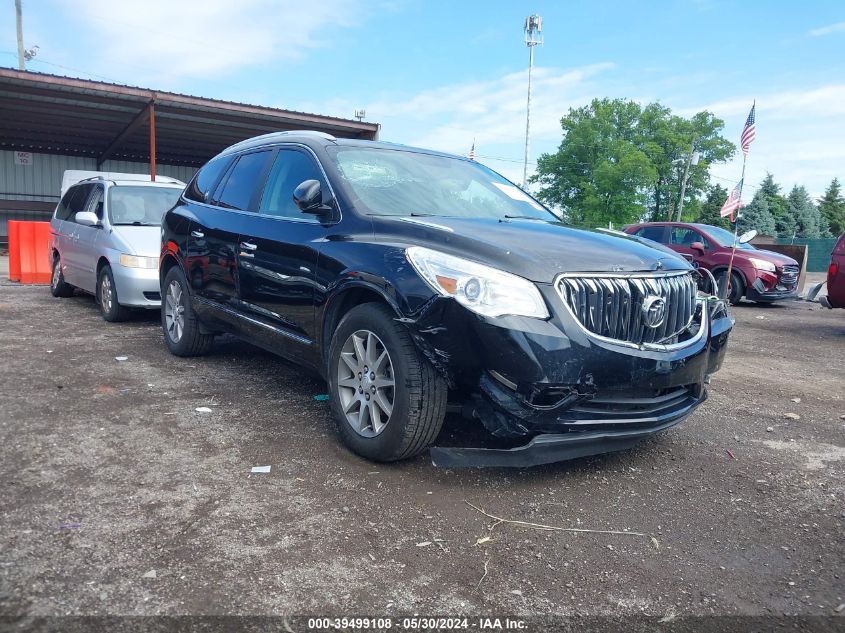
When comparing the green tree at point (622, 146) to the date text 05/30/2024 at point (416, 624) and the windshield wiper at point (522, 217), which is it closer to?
the windshield wiper at point (522, 217)

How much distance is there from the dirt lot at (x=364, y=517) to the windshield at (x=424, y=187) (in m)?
1.46

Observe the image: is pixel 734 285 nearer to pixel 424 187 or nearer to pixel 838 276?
pixel 838 276

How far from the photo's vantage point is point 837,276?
895 cm

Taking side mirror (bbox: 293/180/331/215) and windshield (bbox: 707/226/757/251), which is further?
windshield (bbox: 707/226/757/251)

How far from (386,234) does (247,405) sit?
1838mm

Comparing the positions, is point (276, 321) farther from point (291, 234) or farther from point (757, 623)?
point (757, 623)

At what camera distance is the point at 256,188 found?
197 inches

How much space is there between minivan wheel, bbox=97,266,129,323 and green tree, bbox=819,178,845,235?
70289mm

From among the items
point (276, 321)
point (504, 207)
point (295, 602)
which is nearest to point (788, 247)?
point (504, 207)

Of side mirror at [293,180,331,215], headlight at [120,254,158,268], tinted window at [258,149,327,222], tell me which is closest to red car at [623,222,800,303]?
headlight at [120,254,158,268]

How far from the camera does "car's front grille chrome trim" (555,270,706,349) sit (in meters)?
3.19

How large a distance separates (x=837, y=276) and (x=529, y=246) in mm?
7377

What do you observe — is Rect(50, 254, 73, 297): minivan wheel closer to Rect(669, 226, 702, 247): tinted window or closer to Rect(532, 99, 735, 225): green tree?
Rect(669, 226, 702, 247): tinted window

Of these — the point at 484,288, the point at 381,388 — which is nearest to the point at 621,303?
the point at 484,288
